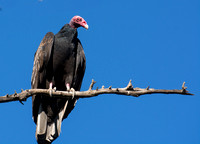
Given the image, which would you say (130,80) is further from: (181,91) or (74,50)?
(74,50)

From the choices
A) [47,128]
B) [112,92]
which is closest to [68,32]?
[47,128]

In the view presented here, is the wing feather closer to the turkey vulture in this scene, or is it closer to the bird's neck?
the turkey vulture

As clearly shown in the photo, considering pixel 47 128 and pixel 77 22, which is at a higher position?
pixel 77 22

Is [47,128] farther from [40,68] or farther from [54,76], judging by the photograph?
[40,68]

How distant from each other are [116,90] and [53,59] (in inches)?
70.7

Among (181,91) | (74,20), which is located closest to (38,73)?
(74,20)

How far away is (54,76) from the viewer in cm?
593

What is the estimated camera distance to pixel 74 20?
6.46 metres

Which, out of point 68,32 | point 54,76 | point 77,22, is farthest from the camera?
point 77,22

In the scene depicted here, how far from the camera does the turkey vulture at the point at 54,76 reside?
5.66 m

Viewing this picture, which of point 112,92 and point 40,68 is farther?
point 40,68

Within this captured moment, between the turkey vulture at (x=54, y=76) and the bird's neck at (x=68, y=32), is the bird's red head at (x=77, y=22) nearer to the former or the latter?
the bird's neck at (x=68, y=32)

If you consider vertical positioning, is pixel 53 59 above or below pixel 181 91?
above

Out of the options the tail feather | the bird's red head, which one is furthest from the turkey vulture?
the bird's red head
